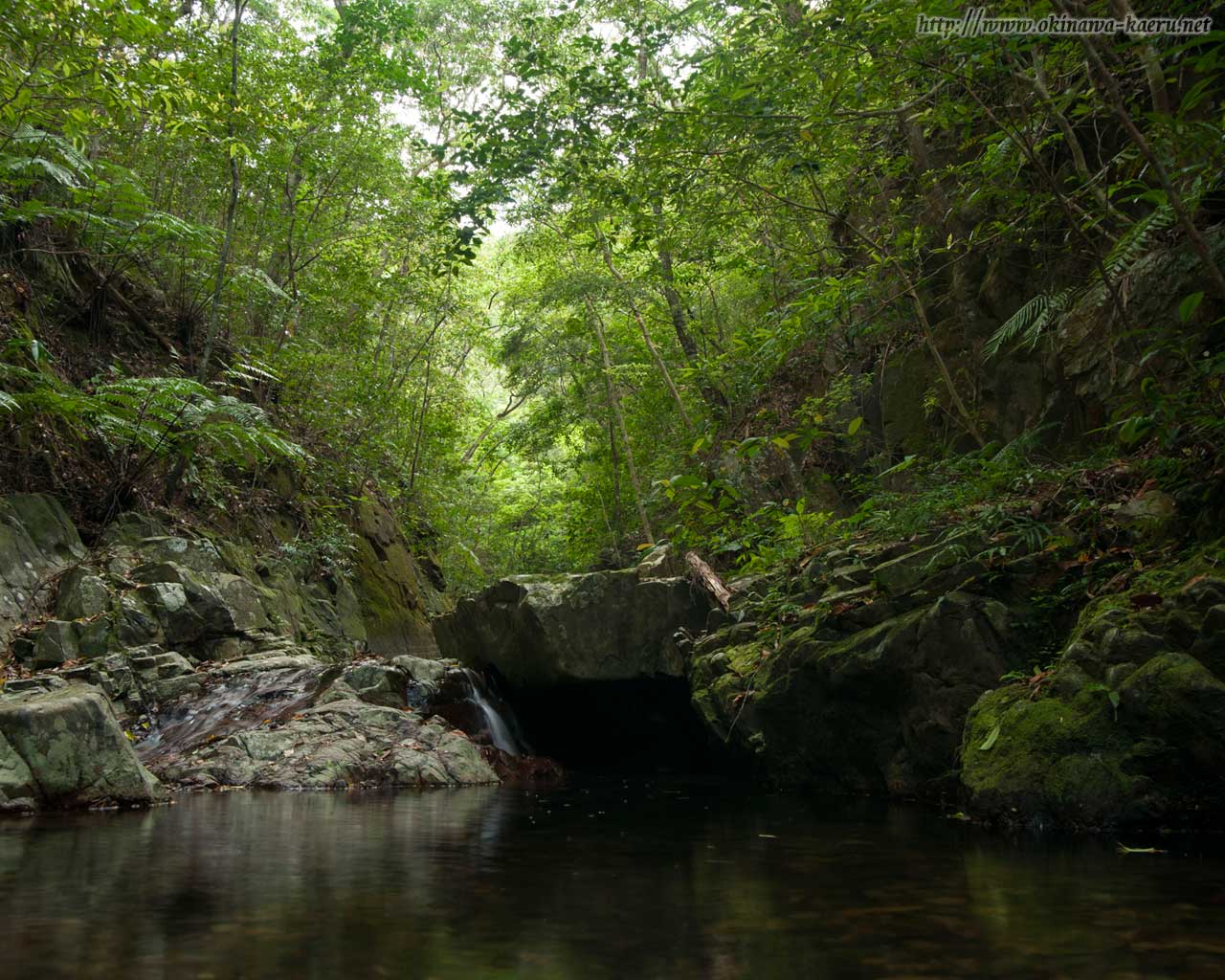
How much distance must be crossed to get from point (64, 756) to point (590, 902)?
3.87 metres

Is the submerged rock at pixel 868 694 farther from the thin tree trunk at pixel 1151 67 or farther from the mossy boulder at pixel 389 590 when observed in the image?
the mossy boulder at pixel 389 590

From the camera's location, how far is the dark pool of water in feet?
7.52

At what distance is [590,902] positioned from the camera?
3.04 meters

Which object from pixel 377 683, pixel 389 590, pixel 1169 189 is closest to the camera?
pixel 1169 189

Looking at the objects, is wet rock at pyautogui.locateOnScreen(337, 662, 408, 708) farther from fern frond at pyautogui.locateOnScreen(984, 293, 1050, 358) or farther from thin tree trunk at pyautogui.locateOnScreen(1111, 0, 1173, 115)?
thin tree trunk at pyautogui.locateOnScreen(1111, 0, 1173, 115)

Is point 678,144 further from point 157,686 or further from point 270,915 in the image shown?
point 157,686

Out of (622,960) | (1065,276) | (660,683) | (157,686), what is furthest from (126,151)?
(622,960)

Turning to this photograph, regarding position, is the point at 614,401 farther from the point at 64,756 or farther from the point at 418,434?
the point at 64,756

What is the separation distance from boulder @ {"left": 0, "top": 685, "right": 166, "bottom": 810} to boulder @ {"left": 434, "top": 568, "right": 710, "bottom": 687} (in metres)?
4.56

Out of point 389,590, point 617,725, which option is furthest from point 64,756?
point 389,590

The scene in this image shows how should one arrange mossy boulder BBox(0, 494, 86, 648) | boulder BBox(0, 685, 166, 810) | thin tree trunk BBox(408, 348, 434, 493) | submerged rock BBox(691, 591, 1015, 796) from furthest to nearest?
1. thin tree trunk BBox(408, 348, 434, 493)
2. mossy boulder BBox(0, 494, 86, 648)
3. submerged rock BBox(691, 591, 1015, 796)
4. boulder BBox(0, 685, 166, 810)

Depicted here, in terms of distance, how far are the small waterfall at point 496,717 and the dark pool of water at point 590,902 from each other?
4401 mm

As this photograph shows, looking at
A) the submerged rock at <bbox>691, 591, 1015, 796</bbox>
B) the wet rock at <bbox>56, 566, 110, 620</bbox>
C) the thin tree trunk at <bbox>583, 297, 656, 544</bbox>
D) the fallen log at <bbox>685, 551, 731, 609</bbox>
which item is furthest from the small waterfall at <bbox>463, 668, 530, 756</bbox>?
the thin tree trunk at <bbox>583, 297, 656, 544</bbox>

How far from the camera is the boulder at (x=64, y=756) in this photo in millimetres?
5023
